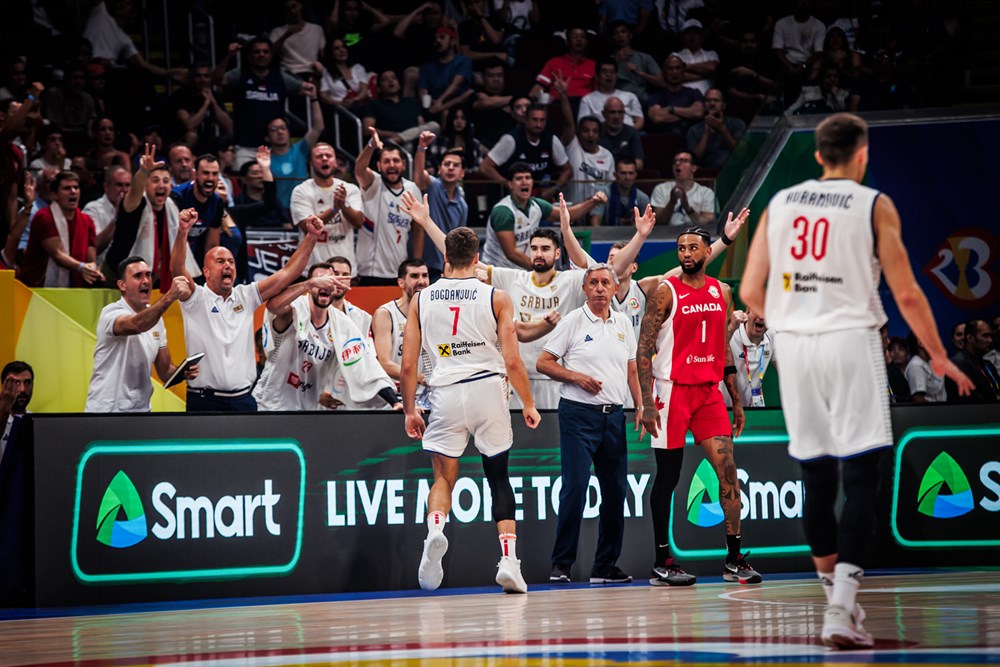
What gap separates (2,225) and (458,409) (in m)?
5.53

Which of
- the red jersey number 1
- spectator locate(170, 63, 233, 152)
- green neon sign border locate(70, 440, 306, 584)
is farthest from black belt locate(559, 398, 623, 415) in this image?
spectator locate(170, 63, 233, 152)

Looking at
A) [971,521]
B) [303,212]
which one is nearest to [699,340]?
[971,521]

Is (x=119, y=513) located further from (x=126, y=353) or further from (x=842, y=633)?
(x=842, y=633)

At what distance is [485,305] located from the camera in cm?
908

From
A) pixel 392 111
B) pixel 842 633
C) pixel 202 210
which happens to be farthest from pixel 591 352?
pixel 392 111

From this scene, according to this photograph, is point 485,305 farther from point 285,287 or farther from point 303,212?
point 303,212

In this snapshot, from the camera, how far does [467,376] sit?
9.12 meters

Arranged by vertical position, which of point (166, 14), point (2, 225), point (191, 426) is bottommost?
point (191, 426)

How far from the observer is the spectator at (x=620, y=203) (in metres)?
14.6

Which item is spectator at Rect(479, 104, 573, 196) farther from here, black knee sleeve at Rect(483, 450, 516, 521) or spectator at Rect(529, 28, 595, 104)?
black knee sleeve at Rect(483, 450, 516, 521)

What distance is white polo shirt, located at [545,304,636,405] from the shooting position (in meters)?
10.0

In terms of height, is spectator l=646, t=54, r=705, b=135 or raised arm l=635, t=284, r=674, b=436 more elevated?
spectator l=646, t=54, r=705, b=135

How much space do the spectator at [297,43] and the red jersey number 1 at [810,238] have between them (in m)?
11.5

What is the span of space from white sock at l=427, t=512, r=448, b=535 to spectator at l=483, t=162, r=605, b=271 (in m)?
4.12
